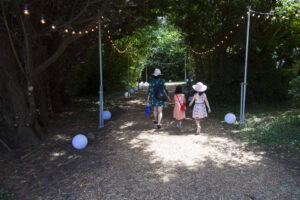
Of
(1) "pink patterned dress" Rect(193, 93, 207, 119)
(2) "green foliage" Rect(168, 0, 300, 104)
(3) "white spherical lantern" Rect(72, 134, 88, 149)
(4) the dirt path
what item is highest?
(2) "green foliage" Rect(168, 0, 300, 104)

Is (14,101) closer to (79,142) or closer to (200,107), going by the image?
(79,142)

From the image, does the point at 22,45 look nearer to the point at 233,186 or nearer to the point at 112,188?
the point at 112,188

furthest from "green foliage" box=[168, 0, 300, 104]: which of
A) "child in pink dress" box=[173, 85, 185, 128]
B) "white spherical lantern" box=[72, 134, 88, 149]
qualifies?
"white spherical lantern" box=[72, 134, 88, 149]

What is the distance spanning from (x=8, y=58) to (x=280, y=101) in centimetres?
961

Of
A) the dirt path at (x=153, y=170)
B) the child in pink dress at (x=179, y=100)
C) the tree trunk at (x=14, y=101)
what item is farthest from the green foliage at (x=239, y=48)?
the tree trunk at (x=14, y=101)

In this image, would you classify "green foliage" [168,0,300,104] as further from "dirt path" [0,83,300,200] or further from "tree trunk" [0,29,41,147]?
"tree trunk" [0,29,41,147]

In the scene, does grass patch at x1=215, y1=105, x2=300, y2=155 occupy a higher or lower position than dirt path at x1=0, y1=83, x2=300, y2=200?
higher

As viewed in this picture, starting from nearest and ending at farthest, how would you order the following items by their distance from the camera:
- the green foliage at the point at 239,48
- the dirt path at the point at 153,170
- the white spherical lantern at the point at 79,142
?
the dirt path at the point at 153,170
the white spherical lantern at the point at 79,142
the green foliage at the point at 239,48

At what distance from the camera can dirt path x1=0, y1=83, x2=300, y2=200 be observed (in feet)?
10.4

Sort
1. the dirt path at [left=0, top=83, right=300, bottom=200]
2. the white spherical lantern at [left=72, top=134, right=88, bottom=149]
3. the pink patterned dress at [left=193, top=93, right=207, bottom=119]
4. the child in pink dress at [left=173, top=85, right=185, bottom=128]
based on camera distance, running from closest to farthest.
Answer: the dirt path at [left=0, top=83, right=300, bottom=200] < the white spherical lantern at [left=72, top=134, right=88, bottom=149] < the pink patterned dress at [left=193, top=93, right=207, bottom=119] < the child in pink dress at [left=173, top=85, right=185, bottom=128]

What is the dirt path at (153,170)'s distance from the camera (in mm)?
3156

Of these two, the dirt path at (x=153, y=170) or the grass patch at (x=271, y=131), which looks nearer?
the dirt path at (x=153, y=170)

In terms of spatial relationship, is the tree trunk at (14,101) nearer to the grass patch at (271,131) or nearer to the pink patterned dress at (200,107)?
the pink patterned dress at (200,107)

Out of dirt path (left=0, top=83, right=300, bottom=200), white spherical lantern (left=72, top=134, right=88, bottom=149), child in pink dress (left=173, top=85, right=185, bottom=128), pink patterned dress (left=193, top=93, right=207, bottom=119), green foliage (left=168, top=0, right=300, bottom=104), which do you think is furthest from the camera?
green foliage (left=168, top=0, right=300, bottom=104)
